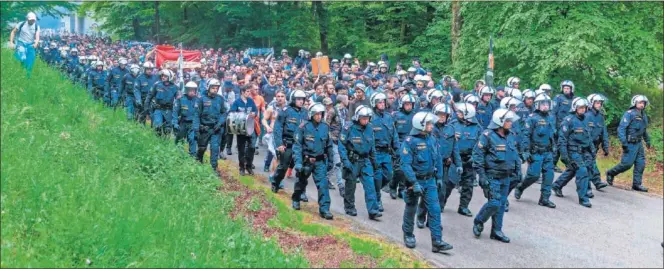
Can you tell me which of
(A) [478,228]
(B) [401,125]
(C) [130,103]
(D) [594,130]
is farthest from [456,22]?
(A) [478,228]

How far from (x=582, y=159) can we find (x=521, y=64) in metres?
7.07

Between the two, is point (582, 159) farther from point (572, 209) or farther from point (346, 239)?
point (346, 239)

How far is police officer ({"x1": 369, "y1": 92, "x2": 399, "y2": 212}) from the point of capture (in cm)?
1215

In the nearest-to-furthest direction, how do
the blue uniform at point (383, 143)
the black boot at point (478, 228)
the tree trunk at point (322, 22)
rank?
1. the black boot at point (478, 228)
2. the blue uniform at point (383, 143)
3. the tree trunk at point (322, 22)

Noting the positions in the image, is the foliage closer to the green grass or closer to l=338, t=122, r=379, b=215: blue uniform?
l=338, t=122, r=379, b=215: blue uniform

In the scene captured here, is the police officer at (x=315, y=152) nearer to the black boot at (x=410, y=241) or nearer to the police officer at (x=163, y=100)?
the black boot at (x=410, y=241)

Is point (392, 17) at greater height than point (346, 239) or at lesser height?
greater

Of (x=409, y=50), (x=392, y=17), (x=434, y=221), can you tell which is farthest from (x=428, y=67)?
(x=434, y=221)

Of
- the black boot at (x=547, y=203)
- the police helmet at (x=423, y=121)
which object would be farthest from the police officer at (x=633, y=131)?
the police helmet at (x=423, y=121)

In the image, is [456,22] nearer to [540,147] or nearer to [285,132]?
[540,147]

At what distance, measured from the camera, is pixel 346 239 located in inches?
391

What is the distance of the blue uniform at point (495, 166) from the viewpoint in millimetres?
10523

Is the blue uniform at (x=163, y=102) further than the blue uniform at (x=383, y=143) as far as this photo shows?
Yes

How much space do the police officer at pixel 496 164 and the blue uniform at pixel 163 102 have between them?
770 cm
